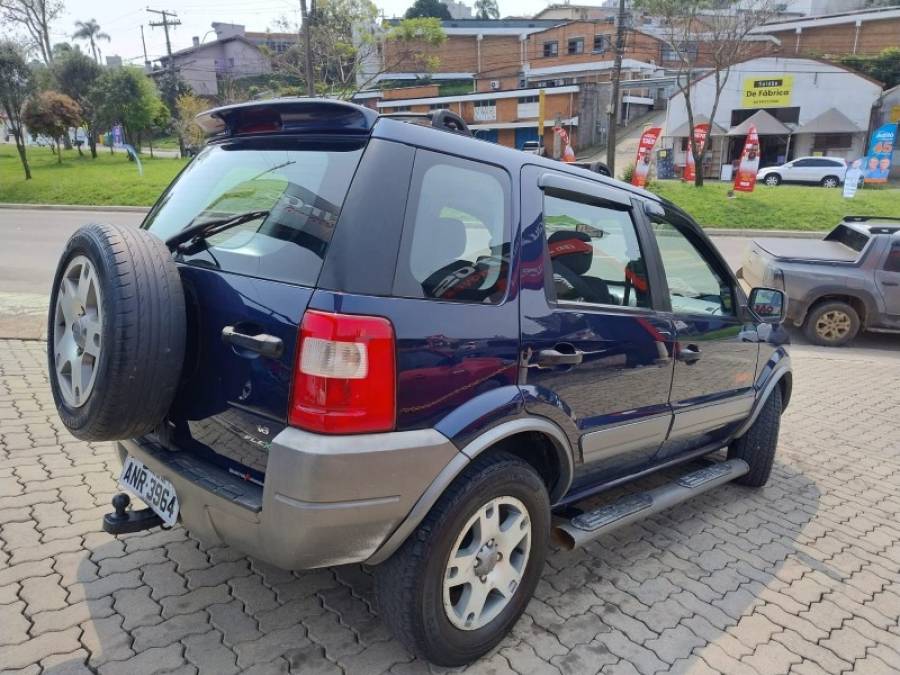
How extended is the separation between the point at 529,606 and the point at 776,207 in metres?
19.9

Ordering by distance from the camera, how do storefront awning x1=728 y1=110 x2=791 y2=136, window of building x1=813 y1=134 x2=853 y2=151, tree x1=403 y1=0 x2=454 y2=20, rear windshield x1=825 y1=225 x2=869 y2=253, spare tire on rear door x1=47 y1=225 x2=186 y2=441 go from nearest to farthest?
1. spare tire on rear door x1=47 y1=225 x2=186 y2=441
2. rear windshield x1=825 y1=225 x2=869 y2=253
3. storefront awning x1=728 y1=110 x2=791 y2=136
4. window of building x1=813 y1=134 x2=853 y2=151
5. tree x1=403 y1=0 x2=454 y2=20

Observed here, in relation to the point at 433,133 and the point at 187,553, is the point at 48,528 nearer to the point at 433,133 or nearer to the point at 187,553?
the point at 187,553

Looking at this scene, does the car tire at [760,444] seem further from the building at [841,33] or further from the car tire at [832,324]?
the building at [841,33]

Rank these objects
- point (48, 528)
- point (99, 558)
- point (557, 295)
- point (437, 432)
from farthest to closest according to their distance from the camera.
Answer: point (48, 528)
point (99, 558)
point (557, 295)
point (437, 432)

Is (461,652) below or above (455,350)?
below

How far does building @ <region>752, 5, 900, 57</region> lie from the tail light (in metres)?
51.8

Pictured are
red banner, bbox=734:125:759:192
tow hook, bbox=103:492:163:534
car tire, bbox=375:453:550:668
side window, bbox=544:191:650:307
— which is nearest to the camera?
car tire, bbox=375:453:550:668

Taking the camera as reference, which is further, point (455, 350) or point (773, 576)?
point (773, 576)

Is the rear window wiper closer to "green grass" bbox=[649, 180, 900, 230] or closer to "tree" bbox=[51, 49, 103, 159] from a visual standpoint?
"green grass" bbox=[649, 180, 900, 230]

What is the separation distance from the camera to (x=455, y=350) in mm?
2115

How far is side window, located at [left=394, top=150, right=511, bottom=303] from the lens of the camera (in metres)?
2.11

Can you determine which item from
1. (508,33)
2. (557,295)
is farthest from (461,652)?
(508,33)

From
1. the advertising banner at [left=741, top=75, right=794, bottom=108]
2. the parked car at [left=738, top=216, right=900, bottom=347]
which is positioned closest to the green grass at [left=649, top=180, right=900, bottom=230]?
the parked car at [left=738, top=216, right=900, bottom=347]

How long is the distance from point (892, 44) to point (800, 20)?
6.46 metres
